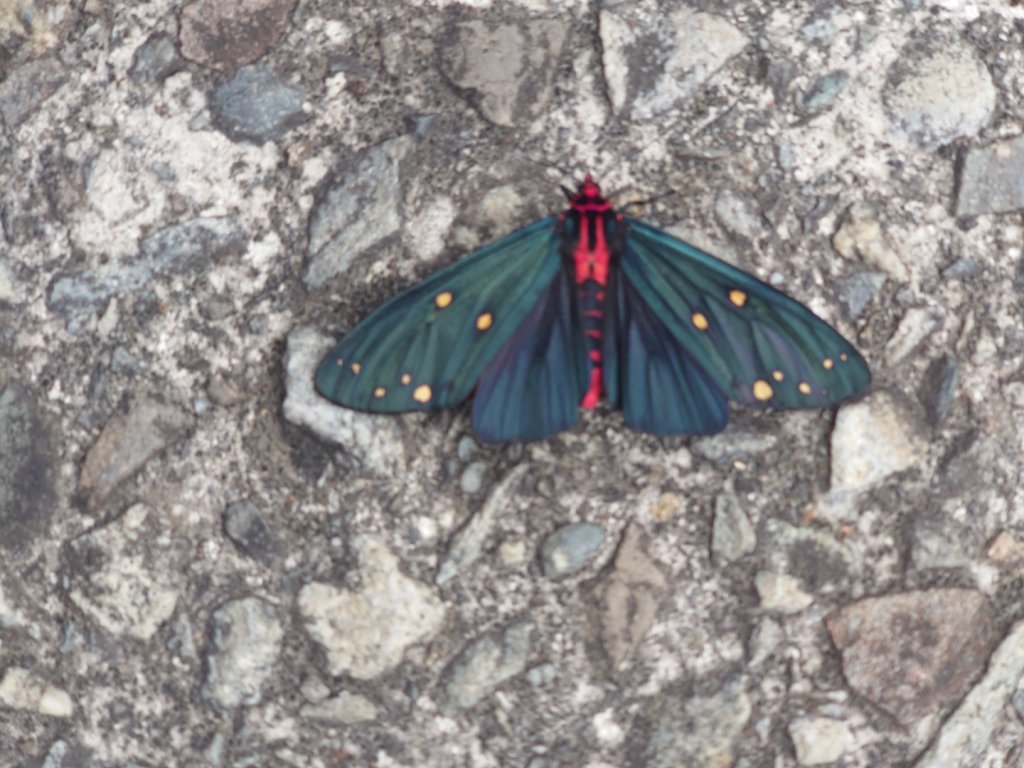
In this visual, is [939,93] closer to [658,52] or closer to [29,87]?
[658,52]

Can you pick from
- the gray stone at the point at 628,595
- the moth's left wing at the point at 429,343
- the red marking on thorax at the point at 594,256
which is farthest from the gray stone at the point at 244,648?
the red marking on thorax at the point at 594,256

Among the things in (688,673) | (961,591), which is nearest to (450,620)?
(688,673)

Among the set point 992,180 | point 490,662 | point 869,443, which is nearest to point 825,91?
point 992,180

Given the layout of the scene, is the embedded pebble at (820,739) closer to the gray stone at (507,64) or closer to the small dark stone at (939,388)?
the small dark stone at (939,388)

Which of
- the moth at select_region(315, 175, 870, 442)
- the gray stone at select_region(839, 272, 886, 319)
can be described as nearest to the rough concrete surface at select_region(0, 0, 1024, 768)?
the gray stone at select_region(839, 272, 886, 319)

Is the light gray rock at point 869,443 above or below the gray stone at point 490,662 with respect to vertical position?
above

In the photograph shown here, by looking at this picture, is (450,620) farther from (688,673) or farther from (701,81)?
(701,81)
